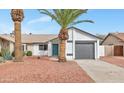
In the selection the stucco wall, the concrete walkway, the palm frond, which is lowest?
the concrete walkway

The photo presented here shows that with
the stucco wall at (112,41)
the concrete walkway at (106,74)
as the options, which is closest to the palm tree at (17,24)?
the concrete walkway at (106,74)

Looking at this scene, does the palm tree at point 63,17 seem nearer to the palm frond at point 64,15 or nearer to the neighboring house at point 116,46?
the palm frond at point 64,15

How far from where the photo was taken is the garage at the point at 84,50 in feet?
107

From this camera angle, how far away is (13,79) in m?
13.6

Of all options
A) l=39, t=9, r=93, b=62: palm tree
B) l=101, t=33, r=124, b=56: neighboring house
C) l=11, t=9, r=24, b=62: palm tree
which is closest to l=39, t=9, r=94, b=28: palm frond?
l=39, t=9, r=93, b=62: palm tree

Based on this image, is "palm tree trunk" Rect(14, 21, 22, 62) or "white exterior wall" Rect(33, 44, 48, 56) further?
"white exterior wall" Rect(33, 44, 48, 56)

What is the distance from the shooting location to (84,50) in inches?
1292

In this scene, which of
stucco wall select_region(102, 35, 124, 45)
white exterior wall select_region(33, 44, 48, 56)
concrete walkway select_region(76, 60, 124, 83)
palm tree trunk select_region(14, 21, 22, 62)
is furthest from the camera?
stucco wall select_region(102, 35, 124, 45)

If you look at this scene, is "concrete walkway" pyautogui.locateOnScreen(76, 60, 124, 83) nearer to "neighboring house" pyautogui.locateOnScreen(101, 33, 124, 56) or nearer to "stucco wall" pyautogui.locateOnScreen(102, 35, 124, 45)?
"neighboring house" pyautogui.locateOnScreen(101, 33, 124, 56)

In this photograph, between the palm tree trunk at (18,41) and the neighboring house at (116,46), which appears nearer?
the palm tree trunk at (18,41)

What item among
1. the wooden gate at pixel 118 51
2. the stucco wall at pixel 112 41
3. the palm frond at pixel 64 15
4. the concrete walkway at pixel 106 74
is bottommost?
the concrete walkway at pixel 106 74

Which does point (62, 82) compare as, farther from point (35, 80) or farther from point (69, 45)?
point (69, 45)

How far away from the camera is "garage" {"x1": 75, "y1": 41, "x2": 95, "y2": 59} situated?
3275cm

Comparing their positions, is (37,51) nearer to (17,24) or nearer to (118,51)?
(118,51)
